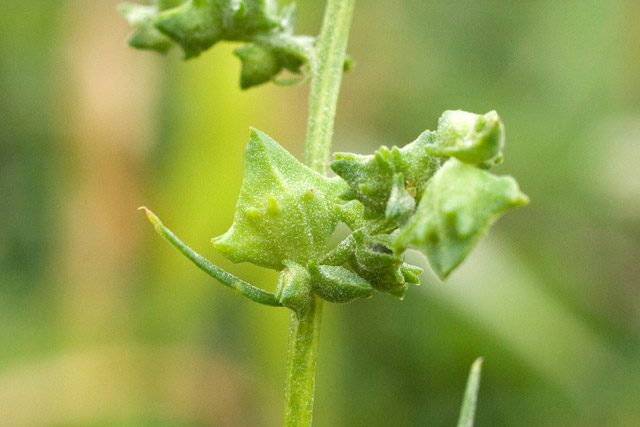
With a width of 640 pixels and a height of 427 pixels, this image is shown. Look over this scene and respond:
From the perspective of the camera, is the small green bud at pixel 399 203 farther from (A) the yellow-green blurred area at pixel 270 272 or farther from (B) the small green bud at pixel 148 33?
(A) the yellow-green blurred area at pixel 270 272

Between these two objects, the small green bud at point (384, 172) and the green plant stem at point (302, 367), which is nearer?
the small green bud at point (384, 172)

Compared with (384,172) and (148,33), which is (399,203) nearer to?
(384,172)

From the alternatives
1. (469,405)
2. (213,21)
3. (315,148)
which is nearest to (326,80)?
(315,148)

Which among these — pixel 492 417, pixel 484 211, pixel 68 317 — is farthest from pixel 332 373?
pixel 484 211

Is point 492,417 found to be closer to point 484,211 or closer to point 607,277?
point 607,277

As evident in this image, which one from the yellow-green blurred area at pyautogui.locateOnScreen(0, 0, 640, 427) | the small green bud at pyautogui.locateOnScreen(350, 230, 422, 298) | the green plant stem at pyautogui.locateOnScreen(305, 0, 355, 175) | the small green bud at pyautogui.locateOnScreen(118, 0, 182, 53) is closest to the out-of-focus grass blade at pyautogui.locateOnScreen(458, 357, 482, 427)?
the small green bud at pyautogui.locateOnScreen(350, 230, 422, 298)

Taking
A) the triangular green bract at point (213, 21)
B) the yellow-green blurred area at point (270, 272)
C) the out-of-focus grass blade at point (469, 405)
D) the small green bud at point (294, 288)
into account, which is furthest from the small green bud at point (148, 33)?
the yellow-green blurred area at point (270, 272)
